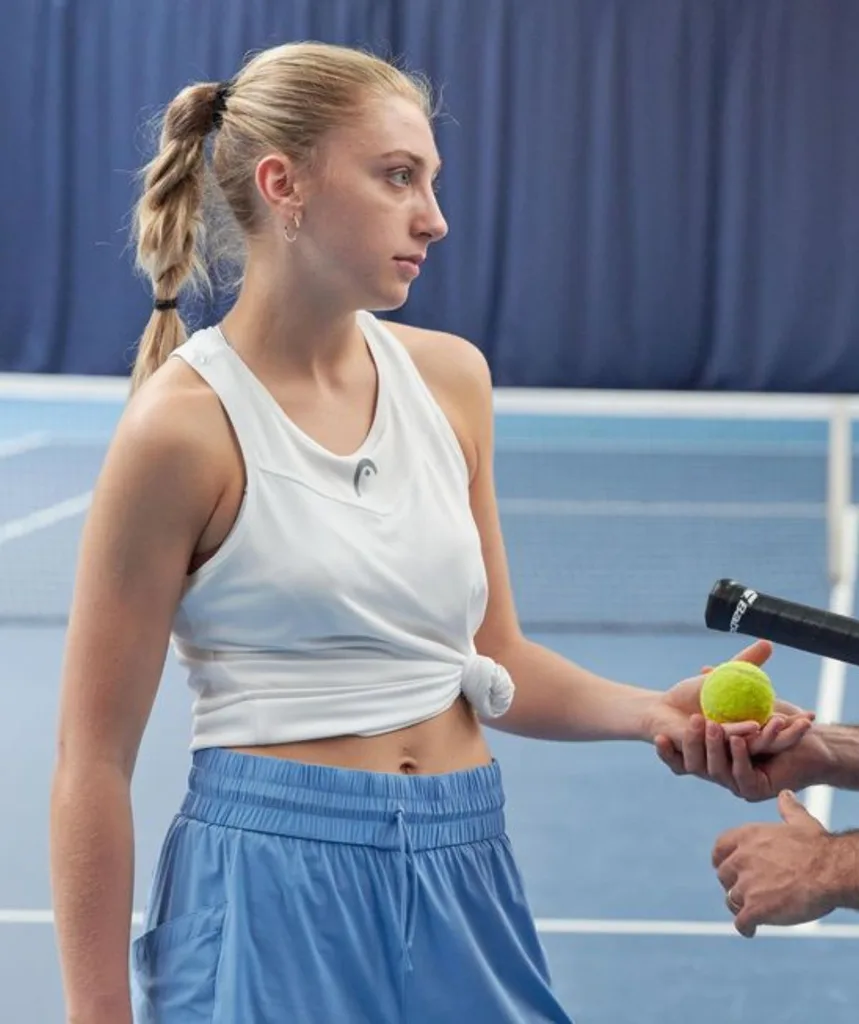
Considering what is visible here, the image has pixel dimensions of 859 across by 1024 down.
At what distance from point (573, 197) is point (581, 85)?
517 mm

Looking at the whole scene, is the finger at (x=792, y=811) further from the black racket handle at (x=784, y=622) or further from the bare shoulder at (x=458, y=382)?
the bare shoulder at (x=458, y=382)

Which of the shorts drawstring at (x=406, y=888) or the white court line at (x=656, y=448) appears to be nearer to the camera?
the shorts drawstring at (x=406, y=888)

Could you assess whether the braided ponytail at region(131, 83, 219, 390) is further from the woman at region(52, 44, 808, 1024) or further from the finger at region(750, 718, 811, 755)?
the finger at region(750, 718, 811, 755)

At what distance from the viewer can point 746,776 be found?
7.10 ft

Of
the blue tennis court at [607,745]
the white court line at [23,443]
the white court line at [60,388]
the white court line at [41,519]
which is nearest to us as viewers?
the blue tennis court at [607,745]

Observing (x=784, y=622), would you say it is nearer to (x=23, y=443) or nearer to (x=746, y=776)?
(x=746, y=776)

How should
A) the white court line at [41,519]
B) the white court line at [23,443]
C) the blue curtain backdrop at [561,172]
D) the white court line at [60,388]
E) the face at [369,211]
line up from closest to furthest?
1. the face at [369,211]
2. the white court line at [60,388]
3. the white court line at [41,519]
4. the blue curtain backdrop at [561,172]
5. the white court line at [23,443]

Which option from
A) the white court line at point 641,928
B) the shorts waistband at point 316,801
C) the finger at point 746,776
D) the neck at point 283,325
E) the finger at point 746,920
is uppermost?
the neck at point 283,325

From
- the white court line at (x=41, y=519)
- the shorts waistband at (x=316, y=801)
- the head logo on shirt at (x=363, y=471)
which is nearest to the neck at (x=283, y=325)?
the head logo on shirt at (x=363, y=471)

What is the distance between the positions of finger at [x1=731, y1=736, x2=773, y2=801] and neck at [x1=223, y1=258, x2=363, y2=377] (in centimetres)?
67

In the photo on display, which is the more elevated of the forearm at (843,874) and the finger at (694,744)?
the finger at (694,744)

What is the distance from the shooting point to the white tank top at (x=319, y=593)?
5.69 feet

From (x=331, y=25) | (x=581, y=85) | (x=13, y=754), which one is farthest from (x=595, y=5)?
(x=13, y=754)

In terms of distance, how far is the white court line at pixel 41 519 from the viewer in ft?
26.1
